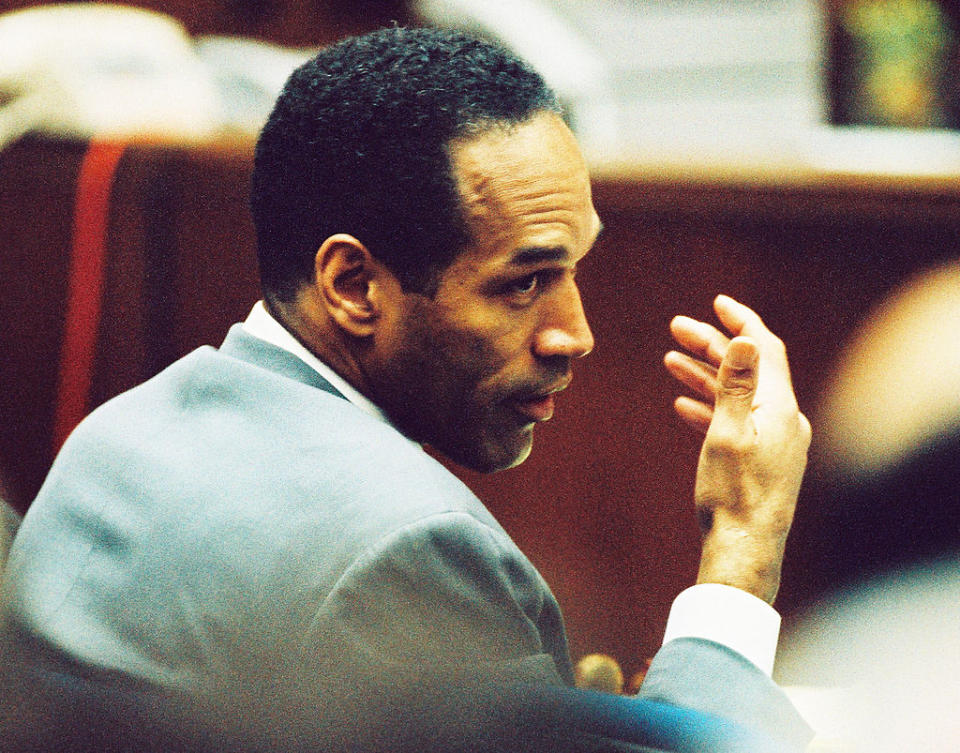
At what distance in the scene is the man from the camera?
726mm

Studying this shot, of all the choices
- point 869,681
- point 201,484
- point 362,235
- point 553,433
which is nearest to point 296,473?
point 201,484

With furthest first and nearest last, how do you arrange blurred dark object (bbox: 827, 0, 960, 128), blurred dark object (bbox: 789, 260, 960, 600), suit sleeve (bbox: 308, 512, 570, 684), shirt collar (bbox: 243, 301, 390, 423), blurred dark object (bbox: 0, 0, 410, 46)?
blurred dark object (bbox: 0, 0, 410, 46), blurred dark object (bbox: 827, 0, 960, 128), blurred dark object (bbox: 789, 260, 960, 600), shirt collar (bbox: 243, 301, 390, 423), suit sleeve (bbox: 308, 512, 570, 684)

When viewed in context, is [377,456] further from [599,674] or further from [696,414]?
[599,674]

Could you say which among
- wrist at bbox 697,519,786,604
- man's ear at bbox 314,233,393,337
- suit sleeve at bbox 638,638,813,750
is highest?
man's ear at bbox 314,233,393,337

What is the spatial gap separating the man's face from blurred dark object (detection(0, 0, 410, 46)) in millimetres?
1662

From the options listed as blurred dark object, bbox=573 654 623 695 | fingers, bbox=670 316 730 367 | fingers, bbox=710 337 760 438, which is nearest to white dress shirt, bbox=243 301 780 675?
fingers, bbox=710 337 760 438

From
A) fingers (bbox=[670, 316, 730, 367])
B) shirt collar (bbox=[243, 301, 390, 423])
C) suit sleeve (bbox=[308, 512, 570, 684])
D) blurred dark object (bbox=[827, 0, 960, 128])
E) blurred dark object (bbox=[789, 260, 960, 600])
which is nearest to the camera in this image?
suit sleeve (bbox=[308, 512, 570, 684])

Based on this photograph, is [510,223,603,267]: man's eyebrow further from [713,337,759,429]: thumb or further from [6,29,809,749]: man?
[713,337,759,429]: thumb

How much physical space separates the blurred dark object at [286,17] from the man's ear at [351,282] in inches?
65.3

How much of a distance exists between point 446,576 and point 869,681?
0.71 metres

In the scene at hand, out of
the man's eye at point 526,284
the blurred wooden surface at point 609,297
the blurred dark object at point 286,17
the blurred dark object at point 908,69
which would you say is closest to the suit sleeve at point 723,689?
the man's eye at point 526,284

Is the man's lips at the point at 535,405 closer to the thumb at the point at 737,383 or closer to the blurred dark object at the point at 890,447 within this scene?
the thumb at the point at 737,383

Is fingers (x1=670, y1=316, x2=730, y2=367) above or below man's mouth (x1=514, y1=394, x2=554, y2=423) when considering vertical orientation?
above

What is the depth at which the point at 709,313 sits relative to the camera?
1.37 meters
